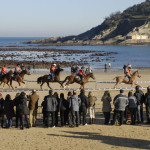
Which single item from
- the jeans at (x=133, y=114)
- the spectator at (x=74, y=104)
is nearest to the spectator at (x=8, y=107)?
the spectator at (x=74, y=104)

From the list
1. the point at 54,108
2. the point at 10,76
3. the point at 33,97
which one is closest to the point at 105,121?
the point at 54,108

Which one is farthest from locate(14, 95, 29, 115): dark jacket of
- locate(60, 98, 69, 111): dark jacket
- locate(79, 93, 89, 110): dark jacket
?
locate(79, 93, 89, 110): dark jacket

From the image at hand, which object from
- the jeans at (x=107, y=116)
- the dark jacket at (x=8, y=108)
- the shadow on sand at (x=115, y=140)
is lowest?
the shadow on sand at (x=115, y=140)

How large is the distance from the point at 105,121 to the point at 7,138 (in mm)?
4719

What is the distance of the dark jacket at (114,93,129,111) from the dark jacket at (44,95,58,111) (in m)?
2.69

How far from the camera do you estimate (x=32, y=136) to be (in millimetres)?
13484

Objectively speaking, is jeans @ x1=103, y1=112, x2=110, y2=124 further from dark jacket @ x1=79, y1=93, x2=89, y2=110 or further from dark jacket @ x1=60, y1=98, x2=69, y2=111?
dark jacket @ x1=60, y1=98, x2=69, y2=111

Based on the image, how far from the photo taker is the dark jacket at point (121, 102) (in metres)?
14.7

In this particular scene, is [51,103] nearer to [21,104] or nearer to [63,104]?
[63,104]

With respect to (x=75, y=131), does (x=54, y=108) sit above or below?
above

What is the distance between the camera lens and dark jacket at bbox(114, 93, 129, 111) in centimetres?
1469

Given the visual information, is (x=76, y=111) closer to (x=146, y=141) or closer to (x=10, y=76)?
(x=146, y=141)

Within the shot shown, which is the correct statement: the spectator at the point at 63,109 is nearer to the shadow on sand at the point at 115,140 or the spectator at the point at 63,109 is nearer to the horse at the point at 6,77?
the shadow on sand at the point at 115,140

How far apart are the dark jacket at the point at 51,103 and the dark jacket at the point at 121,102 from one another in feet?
8.81
